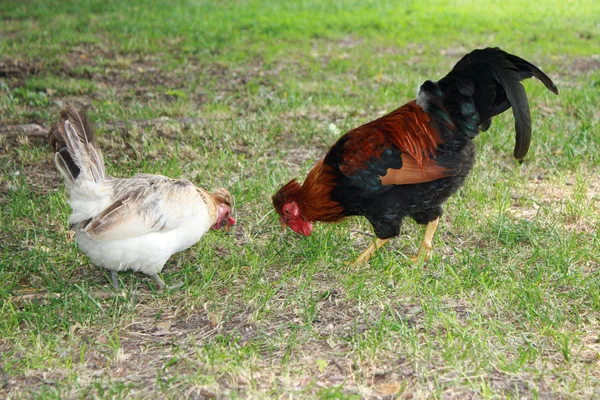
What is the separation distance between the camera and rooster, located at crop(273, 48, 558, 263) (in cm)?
393

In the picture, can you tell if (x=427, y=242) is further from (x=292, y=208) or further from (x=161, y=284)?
(x=161, y=284)

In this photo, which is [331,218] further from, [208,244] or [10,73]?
[10,73]

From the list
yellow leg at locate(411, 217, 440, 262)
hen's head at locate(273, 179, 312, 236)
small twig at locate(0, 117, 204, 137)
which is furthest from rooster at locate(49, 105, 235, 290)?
small twig at locate(0, 117, 204, 137)

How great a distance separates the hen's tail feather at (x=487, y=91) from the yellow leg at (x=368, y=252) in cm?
94

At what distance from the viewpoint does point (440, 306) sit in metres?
3.59

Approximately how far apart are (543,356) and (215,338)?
169 centimetres

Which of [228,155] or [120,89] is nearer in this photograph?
[228,155]

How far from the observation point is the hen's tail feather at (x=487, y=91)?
12.4ft

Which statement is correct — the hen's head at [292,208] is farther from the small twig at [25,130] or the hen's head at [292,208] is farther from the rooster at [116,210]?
the small twig at [25,130]

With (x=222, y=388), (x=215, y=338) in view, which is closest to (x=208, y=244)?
(x=215, y=338)

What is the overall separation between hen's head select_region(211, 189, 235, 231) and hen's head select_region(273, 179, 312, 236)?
327 mm

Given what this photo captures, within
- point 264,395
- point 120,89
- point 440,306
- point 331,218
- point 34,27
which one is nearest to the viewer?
point 264,395

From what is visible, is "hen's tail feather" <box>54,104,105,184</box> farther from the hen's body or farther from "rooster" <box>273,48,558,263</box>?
"rooster" <box>273,48,558,263</box>

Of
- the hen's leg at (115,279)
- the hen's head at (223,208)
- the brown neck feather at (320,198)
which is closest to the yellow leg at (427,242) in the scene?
the brown neck feather at (320,198)
